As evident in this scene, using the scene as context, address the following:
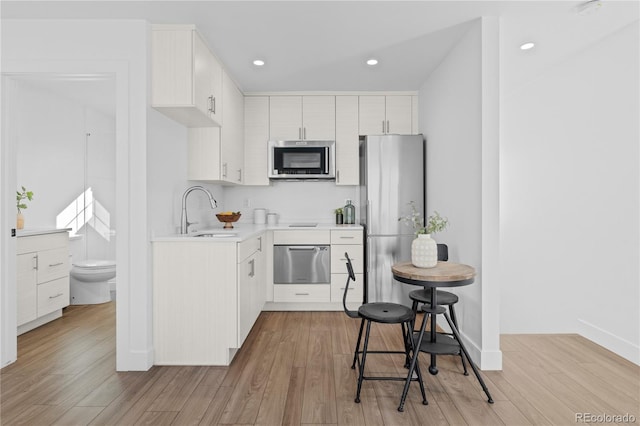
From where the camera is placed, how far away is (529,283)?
11.9 feet

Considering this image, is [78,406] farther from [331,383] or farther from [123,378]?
[331,383]

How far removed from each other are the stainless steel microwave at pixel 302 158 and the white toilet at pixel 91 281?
213 centimetres

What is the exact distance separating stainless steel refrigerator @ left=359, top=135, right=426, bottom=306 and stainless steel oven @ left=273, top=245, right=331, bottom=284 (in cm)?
48

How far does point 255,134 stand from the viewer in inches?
169

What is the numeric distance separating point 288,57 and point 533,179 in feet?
8.55

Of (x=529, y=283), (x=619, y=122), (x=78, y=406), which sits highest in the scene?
(x=619, y=122)

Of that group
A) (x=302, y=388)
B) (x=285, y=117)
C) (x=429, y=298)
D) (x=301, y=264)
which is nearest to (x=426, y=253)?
(x=429, y=298)

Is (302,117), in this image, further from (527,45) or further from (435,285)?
(435,285)

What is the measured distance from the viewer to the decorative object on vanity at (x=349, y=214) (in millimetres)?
4371

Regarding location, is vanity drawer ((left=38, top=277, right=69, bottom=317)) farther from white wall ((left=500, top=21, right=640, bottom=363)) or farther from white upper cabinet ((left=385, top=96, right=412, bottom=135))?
white wall ((left=500, top=21, right=640, bottom=363))

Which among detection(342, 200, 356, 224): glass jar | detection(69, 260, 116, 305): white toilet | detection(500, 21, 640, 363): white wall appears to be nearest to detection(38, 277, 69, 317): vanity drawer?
detection(69, 260, 116, 305): white toilet

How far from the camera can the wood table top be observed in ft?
Result: 6.77

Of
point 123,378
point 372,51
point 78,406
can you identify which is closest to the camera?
point 78,406

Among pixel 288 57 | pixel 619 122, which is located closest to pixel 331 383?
pixel 288 57
